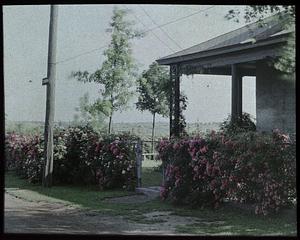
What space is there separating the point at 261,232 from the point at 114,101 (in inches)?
92.4

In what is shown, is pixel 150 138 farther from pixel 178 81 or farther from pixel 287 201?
pixel 287 201

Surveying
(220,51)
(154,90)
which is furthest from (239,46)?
(154,90)

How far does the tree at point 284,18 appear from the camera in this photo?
4918mm

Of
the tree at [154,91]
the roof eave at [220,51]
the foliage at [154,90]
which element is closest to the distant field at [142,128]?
the tree at [154,91]

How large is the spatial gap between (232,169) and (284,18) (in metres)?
2.21

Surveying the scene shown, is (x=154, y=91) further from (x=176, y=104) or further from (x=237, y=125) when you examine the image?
(x=237, y=125)

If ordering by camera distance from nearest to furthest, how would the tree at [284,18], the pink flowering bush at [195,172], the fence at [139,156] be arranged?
the tree at [284,18]
the pink flowering bush at [195,172]
the fence at [139,156]

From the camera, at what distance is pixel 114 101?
6441 mm

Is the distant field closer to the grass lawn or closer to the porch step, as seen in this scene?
the grass lawn

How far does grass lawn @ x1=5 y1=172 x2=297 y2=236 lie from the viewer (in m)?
5.59

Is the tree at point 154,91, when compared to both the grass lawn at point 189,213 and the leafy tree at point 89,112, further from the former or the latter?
the grass lawn at point 189,213

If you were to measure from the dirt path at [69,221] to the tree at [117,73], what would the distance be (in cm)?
132

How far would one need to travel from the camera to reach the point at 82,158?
8.20 meters
